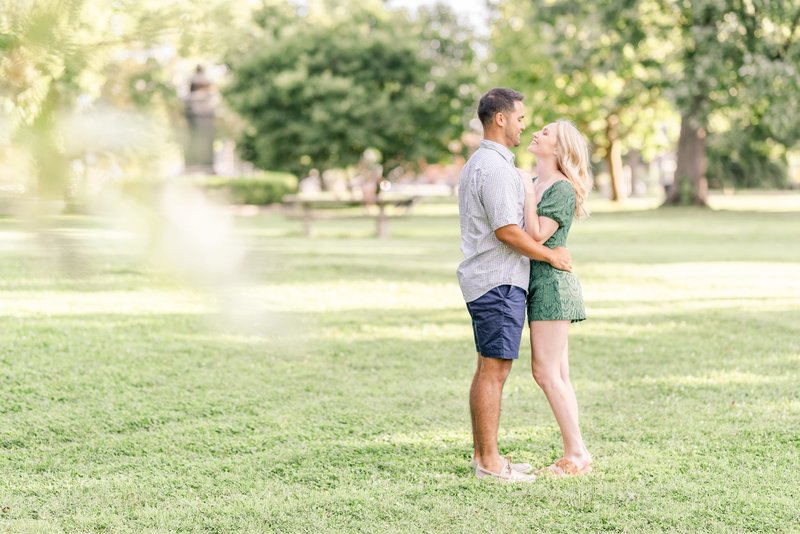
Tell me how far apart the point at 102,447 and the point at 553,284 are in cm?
273

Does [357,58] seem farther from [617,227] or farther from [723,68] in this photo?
[723,68]

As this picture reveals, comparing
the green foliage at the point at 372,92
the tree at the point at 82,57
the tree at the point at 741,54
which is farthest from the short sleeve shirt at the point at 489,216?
the green foliage at the point at 372,92

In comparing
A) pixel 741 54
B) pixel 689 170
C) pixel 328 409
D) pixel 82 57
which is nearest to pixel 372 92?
pixel 689 170

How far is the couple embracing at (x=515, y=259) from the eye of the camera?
4.69 metres

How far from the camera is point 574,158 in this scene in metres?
4.83

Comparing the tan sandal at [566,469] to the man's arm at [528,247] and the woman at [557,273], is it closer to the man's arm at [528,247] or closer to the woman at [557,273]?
the woman at [557,273]

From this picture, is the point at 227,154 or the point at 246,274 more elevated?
the point at 227,154

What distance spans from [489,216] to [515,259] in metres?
0.29

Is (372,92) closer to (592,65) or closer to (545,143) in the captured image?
(592,65)

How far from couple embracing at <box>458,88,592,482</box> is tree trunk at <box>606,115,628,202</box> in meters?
38.8

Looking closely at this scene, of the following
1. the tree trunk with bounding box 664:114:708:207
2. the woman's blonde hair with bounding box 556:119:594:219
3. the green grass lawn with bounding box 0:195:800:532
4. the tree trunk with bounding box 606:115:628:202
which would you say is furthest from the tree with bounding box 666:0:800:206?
the tree trunk with bounding box 606:115:628:202

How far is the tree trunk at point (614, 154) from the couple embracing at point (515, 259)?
127 feet

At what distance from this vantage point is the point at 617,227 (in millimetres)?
28547

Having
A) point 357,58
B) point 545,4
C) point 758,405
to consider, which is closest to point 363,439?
point 758,405
